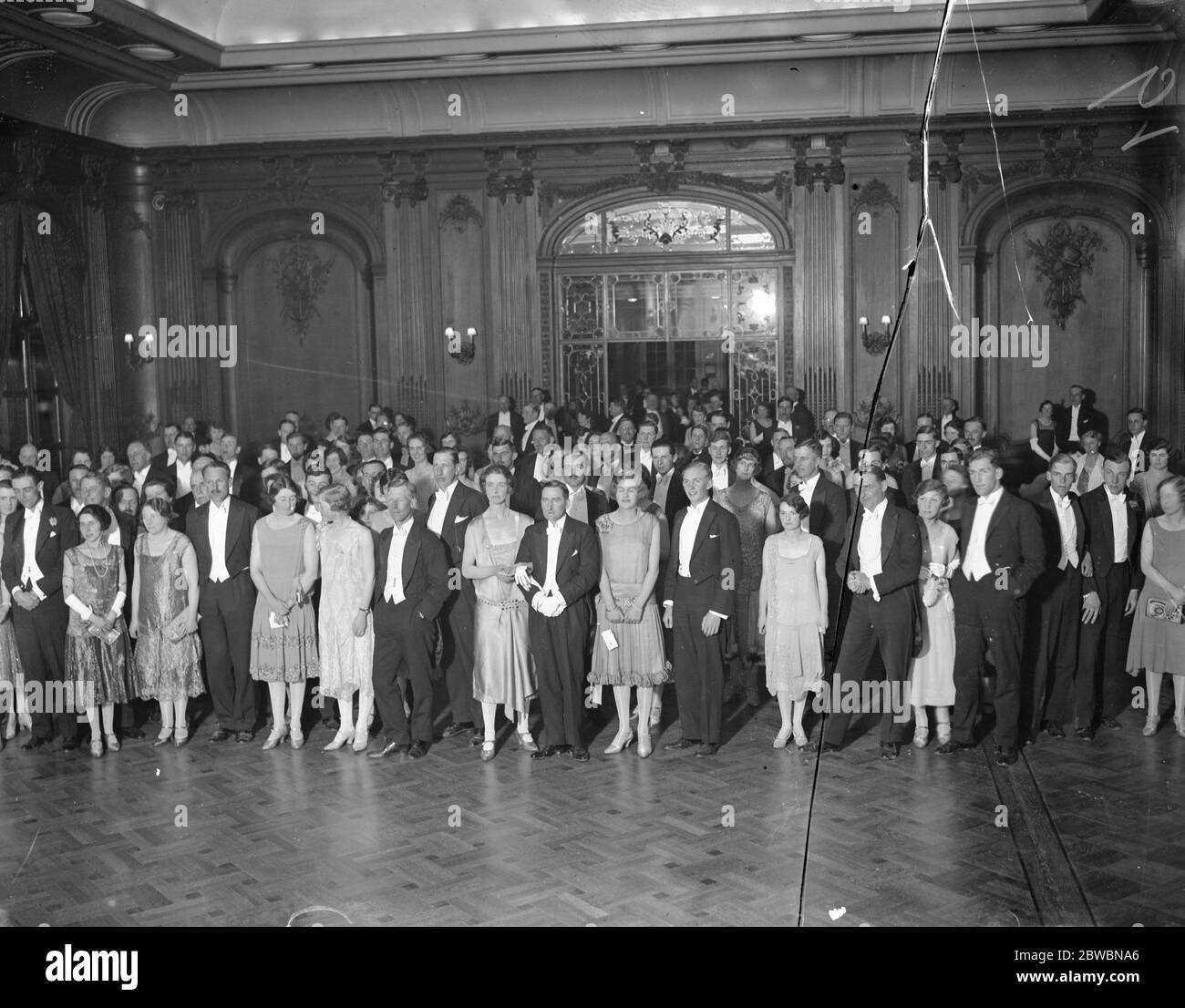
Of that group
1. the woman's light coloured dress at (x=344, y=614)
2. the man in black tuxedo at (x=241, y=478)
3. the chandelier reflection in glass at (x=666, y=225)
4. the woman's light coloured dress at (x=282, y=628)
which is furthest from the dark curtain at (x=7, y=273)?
the woman's light coloured dress at (x=344, y=614)

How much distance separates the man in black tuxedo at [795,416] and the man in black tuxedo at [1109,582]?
7.00m

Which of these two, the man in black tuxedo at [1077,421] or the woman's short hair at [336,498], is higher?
the man in black tuxedo at [1077,421]

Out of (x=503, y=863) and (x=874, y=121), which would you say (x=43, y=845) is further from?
(x=874, y=121)

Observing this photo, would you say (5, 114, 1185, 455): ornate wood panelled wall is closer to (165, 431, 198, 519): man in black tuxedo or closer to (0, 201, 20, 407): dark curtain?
(0, 201, 20, 407): dark curtain

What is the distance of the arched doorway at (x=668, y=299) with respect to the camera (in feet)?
56.6

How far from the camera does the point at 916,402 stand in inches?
647

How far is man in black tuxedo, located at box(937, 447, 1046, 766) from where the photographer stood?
22.4 ft

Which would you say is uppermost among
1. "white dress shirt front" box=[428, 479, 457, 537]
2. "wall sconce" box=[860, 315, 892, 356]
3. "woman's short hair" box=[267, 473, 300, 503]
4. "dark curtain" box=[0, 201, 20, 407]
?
"dark curtain" box=[0, 201, 20, 407]

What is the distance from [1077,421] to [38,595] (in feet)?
Result: 39.7

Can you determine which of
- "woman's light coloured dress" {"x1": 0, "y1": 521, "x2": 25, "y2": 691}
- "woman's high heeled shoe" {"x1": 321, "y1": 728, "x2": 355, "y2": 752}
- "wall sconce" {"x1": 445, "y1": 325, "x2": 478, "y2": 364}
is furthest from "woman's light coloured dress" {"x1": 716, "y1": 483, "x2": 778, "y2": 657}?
"wall sconce" {"x1": 445, "y1": 325, "x2": 478, "y2": 364}

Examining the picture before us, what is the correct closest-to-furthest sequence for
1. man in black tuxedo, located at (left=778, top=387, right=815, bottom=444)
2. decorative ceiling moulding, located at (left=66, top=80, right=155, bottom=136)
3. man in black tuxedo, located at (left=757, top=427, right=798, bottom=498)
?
man in black tuxedo, located at (left=757, top=427, right=798, bottom=498) → man in black tuxedo, located at (left=778, top=387, right=815, bottom=444) → decorative ceiling moulding, located at (left=66, top=80, right=155, bottom=136)

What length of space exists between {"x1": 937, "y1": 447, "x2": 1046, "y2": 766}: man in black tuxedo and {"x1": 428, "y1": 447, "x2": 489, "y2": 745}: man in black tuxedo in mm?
2830

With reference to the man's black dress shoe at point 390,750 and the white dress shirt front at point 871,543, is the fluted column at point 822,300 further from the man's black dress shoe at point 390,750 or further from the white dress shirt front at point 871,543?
the man's black dress shoe at point 390,750

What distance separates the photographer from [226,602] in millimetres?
7434
